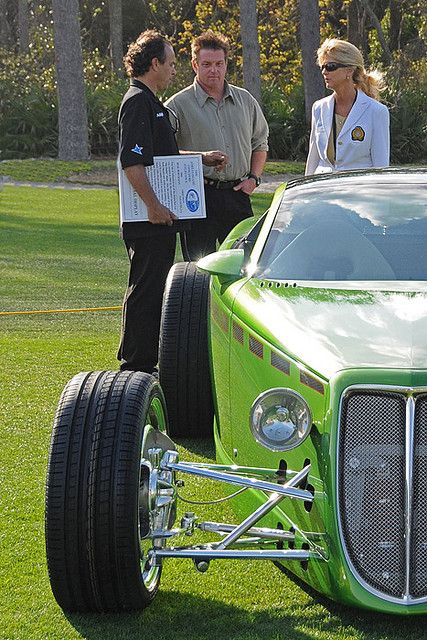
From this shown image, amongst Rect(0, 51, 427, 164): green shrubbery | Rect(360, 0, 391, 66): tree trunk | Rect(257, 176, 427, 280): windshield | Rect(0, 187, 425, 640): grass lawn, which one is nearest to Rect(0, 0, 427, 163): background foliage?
Rect(0, 51, 427, 164): green shrubbery

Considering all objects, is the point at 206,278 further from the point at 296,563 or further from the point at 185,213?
the point at 296,563

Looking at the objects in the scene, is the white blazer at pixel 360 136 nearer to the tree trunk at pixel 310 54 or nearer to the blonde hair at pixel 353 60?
the blonde hair at pixel 353 60

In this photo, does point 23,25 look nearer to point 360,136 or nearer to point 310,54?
point 310,54

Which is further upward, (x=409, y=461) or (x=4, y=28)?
(x=4, y=28)

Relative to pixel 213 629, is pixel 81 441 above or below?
above

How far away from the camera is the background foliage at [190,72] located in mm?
32688

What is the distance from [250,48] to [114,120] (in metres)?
3.96

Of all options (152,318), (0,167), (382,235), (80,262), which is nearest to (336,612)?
(382,235)

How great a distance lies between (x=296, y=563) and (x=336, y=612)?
21 centimetres

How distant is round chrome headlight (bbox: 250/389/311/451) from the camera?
399 centimetres

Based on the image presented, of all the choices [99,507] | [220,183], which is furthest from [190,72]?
[99,507]

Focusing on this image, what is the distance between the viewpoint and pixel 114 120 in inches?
1303

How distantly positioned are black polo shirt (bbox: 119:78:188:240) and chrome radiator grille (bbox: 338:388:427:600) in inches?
138

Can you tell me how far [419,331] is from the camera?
168 inches
